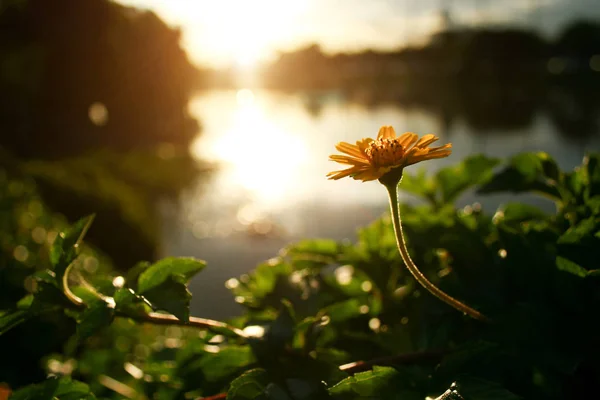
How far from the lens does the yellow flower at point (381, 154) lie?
32.5 inches

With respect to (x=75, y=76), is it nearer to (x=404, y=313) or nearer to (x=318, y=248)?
(x=318, y=248)

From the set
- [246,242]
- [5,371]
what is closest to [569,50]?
[246,242]

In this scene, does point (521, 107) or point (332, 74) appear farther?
point (332, 74)

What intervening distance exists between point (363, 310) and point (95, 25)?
16354 millimetres

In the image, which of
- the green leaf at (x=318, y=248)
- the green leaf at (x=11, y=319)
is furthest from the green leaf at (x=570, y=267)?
the green leaf at (x=11, y=319)

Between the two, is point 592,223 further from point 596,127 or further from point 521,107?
point 521,107

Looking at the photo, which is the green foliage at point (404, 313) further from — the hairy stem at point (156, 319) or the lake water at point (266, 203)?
the lake water at point (266, 203)

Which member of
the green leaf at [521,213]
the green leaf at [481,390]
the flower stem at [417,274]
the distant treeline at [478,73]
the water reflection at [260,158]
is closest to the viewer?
the green leaf at [481,390]

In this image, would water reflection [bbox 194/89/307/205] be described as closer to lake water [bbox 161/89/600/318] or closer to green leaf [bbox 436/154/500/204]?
lake water [bbox 161/89/600/318]

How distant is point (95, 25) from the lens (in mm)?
15438

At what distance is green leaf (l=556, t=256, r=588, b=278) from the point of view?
82 cm

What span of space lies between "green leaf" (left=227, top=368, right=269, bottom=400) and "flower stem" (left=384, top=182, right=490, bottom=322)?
272mm

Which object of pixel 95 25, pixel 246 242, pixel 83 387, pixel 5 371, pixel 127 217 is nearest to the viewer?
pixel 83 387

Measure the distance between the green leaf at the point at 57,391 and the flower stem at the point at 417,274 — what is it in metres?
0.50
